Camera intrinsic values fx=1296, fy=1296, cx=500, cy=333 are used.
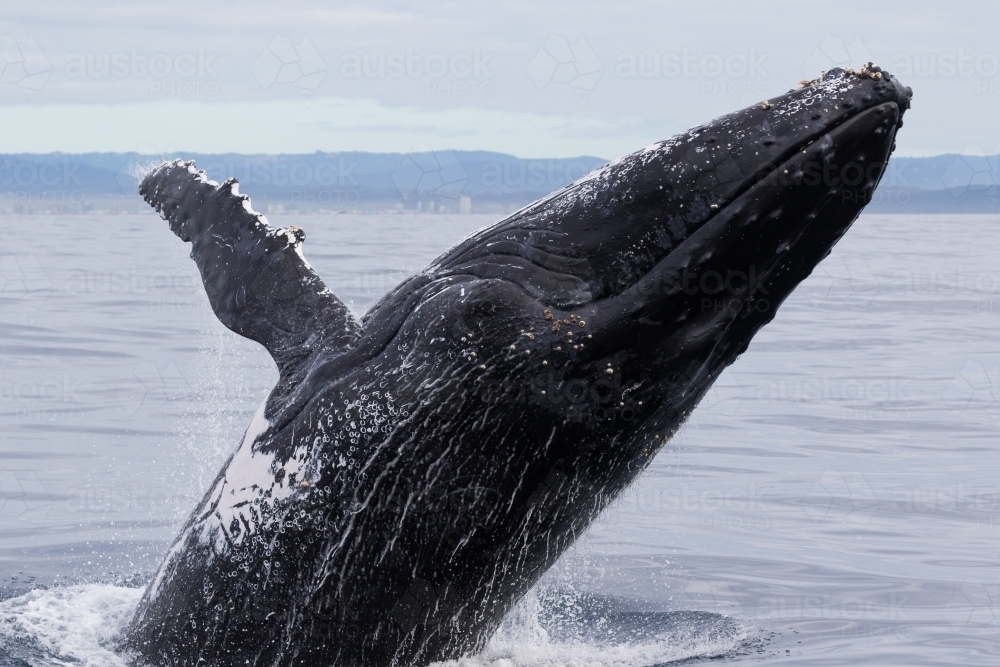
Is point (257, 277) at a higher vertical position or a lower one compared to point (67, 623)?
higher

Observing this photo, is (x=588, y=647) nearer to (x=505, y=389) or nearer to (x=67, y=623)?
(x=505, y=389)

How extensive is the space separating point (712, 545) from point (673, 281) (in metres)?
6.56

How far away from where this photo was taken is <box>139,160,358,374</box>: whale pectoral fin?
7.44 m

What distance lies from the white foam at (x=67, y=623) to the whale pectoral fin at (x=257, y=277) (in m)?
2.18

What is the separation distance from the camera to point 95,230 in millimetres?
71625

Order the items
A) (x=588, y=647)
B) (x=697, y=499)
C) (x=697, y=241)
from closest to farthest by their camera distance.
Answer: (x=697, y=241), (x=588, y=647), (x=697, y=499)

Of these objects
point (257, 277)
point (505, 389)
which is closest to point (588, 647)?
point (505, 389)

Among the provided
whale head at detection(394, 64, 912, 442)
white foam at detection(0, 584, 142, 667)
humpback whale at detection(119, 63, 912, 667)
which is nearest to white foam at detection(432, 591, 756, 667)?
humpback whale at detection(119, 63, 912, 667)

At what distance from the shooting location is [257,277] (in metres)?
7.79

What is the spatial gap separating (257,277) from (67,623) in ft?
10.5

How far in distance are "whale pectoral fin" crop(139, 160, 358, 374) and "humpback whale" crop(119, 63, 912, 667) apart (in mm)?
88

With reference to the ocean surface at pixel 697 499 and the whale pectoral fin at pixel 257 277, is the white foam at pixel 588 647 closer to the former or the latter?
the ocean surface at pixel 697 499

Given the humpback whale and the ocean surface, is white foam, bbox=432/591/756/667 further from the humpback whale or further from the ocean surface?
the humpback whale

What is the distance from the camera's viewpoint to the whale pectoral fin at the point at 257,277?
293 inches
